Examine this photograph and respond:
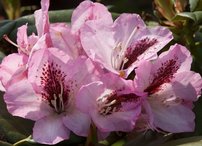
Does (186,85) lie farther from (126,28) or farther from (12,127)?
(12,127)

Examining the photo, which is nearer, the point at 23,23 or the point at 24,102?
the point at 24,102

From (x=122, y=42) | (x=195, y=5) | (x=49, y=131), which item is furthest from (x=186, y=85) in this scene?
(x=195, y=5)

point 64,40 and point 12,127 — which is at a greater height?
point 64,40

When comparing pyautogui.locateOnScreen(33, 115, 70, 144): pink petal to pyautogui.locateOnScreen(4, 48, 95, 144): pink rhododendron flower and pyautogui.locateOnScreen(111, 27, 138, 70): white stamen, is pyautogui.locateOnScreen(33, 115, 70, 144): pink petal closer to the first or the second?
pyautogui.locateOnScreen(4, 48, 95, 144): pink rhododendron flower

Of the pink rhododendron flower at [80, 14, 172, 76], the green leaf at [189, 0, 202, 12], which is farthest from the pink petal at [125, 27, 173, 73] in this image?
the green leaf at [189, 0, 202, 12]

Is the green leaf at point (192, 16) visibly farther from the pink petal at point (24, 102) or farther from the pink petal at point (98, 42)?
the pink petal at point (24, 102)

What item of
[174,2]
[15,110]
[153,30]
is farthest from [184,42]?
[15,110]
